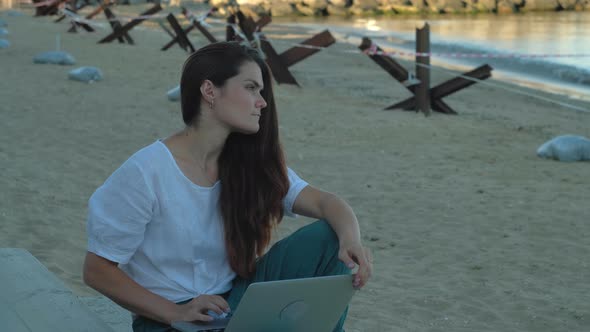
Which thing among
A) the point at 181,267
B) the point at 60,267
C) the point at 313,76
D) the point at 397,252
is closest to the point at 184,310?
the point at 181,267

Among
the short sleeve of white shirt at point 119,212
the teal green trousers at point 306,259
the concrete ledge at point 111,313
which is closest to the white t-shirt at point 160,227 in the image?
the short sleeve of white shirt at point 119,212

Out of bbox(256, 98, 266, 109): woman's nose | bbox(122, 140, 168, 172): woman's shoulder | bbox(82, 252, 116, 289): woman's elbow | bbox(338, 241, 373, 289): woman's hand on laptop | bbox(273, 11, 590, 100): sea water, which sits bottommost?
bbox(273, 11, 590, 100): sea water

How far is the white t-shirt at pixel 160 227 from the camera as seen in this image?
88.2 inches

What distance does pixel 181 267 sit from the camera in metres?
2.39

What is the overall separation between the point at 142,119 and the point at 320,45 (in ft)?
10.9

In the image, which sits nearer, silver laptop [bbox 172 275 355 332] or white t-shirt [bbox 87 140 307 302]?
silver laptop [bbox 172 275 355 332]

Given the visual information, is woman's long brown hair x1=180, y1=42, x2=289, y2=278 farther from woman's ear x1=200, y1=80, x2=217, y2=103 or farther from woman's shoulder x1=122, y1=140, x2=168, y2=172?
woman's shoulder x1=122, y1=140, x2=168, y2=172

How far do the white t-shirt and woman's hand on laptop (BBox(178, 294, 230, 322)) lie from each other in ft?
0.37

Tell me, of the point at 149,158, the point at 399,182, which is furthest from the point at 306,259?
the point at 399,182

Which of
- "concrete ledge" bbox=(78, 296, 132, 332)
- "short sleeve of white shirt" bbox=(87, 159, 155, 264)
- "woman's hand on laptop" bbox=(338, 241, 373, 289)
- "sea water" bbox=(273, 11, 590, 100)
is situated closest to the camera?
"short sleeve of white shirt" bbox=(87, 159, 155, 264)

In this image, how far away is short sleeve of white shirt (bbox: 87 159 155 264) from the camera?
2236 millimetres

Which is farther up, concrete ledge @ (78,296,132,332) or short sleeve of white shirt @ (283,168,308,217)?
short sleeve of white shirt @ (283,168,308,217)

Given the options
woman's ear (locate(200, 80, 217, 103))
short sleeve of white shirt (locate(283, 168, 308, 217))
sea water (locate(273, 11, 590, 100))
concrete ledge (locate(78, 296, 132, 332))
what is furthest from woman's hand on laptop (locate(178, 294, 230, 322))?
sea water (locate(273, 11, 590, 100))

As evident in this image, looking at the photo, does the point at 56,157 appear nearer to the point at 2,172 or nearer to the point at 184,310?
the point at 2,172
